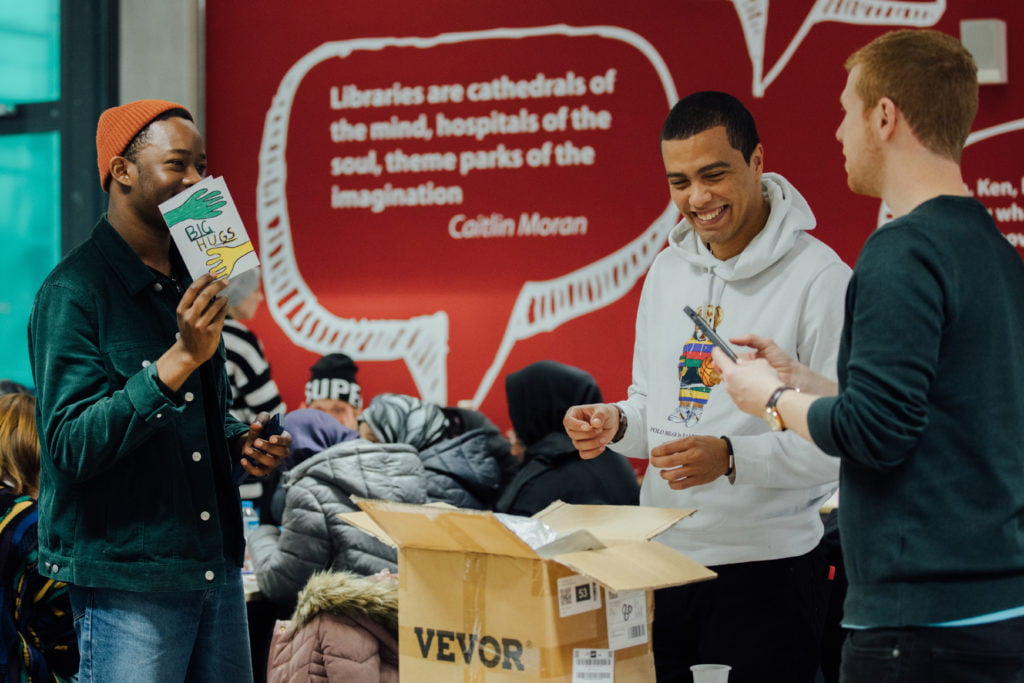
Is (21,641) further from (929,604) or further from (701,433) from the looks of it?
(929,604)

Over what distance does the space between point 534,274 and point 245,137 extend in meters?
1.61

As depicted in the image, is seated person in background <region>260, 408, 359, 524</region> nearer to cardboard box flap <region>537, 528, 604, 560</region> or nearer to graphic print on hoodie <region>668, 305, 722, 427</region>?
graphic print on hoodie <region>668, 305, 722, 427</region>

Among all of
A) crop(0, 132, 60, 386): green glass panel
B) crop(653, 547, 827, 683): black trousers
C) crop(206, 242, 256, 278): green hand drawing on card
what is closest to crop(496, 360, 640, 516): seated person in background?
crop(653, 547, 827, 683): black trousers

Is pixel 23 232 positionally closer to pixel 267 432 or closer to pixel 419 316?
pixel 419 316

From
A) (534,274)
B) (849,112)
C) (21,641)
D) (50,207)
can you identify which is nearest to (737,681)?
(849,112)

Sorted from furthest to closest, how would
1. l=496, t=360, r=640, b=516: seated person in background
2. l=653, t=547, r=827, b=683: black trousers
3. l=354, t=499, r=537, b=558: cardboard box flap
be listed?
l=496, t=360, r=640, b=516: seated person in background → l=653, t=547, r=827, b=683: black trousers → l=354, t=499, r=537, b=558: cardboard box flap

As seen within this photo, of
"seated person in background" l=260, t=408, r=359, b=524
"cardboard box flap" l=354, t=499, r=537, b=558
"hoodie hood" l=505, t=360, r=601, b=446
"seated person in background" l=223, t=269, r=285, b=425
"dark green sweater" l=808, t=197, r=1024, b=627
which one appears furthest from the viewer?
"seated person in background" l=223, t=269, r=285, b=425

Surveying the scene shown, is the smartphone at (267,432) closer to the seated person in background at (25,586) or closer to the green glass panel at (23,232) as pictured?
the seated person in background at (25,586)

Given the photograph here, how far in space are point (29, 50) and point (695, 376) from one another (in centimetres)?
495

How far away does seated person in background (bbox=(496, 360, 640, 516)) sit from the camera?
3471 millimetres

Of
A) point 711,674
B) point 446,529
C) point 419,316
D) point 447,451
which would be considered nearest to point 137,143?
point 446,529

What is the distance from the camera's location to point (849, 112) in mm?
1757

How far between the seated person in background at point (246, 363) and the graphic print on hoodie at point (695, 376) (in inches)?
→ 127

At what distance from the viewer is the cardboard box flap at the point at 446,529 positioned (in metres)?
1.83
